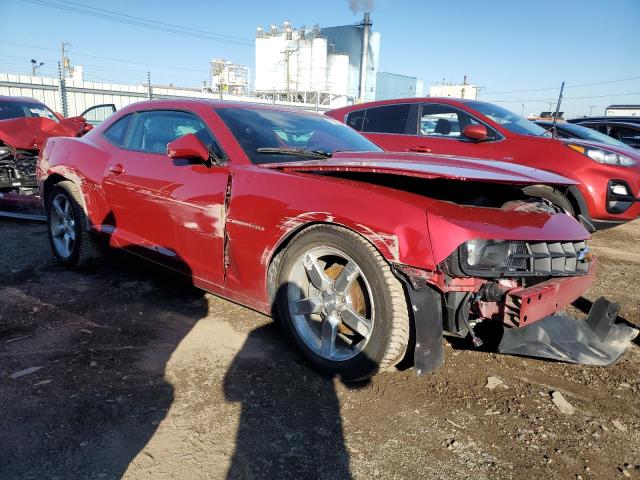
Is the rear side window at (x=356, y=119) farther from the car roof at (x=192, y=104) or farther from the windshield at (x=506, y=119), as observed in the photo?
the car roof at (x=192, y=104)

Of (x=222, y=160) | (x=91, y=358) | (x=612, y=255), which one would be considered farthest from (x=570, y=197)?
(x=91, y=358)

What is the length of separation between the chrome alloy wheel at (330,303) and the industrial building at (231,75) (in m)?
52.5

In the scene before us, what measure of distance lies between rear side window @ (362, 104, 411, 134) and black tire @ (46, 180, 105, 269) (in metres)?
4.05

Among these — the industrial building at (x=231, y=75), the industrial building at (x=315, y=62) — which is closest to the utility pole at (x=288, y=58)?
the industrial building at (x=315, y=62)

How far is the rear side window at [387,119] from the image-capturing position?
256 inches

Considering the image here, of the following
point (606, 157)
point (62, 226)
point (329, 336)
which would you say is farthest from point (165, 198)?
point (606, 157)

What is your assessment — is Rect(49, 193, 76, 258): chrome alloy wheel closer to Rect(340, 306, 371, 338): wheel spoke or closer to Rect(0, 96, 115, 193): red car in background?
Rect(0, 96, 115, 193): red car in background

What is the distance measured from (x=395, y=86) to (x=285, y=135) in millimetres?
58787

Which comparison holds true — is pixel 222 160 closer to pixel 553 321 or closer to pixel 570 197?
pixel 553 321

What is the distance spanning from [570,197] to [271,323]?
12.4 feet

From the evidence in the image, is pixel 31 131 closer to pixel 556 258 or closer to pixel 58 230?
pixel 58 230

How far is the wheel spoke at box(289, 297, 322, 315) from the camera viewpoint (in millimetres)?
2666

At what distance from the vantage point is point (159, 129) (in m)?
3.74

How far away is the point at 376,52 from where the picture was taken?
49812 millimetres
